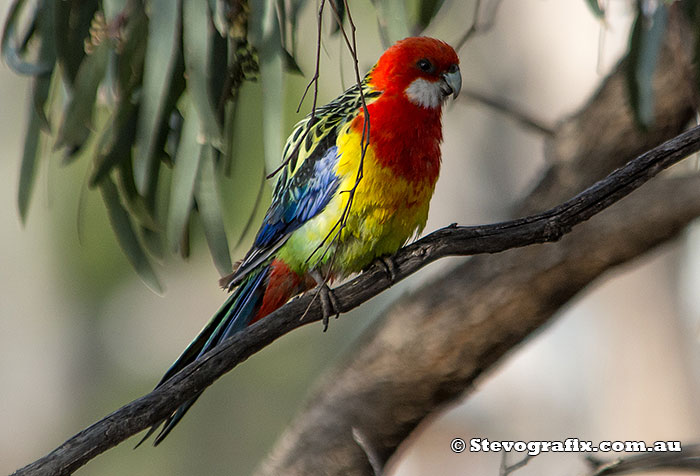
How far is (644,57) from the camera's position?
2154 mm

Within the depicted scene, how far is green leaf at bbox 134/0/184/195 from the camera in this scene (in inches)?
69.4

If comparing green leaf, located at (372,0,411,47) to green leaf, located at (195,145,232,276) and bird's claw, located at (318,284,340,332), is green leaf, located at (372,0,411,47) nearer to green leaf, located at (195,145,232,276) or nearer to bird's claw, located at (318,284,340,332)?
green leaf, located at (195,145,232,276)

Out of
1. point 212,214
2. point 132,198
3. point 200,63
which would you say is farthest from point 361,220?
point 132,198

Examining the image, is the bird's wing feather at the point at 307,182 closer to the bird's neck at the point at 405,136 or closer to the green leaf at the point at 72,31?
the bird's neck at the point at 405,136

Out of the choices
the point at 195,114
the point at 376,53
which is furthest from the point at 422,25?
the point at 376,53

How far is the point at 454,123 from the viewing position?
6.61m

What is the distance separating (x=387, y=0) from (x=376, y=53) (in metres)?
1.86

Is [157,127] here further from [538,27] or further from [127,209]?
A: [538,27]

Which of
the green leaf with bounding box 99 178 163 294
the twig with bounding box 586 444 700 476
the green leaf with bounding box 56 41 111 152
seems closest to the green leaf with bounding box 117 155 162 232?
the green leaf with bounding box 99 178 163 294

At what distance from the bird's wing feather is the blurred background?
2.83 m

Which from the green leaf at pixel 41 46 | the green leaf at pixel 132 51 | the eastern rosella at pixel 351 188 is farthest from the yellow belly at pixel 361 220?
the green leaf at pixel 41 46

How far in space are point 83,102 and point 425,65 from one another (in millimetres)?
814

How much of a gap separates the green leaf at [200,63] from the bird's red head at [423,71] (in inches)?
17.4

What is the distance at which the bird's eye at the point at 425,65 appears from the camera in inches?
75.4
